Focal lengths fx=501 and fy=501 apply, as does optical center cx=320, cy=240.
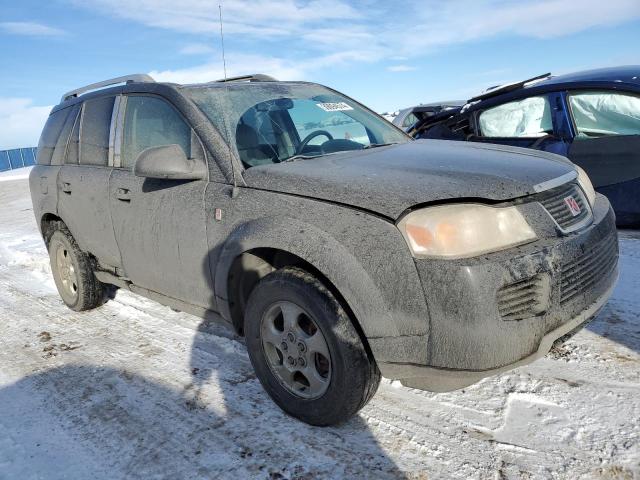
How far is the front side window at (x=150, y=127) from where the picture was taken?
9.93 feet

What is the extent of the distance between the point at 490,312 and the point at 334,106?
2074 millimetres

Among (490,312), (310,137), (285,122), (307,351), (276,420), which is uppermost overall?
(285,122)

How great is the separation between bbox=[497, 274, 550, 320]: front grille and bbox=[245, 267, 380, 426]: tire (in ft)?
2.04

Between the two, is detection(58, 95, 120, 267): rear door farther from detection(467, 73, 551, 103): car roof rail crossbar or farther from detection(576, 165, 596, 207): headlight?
detection(467, 73, 551, 103): car roof rail crossbar

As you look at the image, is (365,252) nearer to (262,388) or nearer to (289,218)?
(289,218)

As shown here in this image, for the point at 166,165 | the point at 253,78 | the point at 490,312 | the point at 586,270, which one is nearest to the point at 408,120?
the point at 253,78

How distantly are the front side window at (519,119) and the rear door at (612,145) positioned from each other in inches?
11.4

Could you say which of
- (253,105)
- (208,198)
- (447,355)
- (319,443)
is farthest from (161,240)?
(447,355)

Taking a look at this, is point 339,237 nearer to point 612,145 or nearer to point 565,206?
point 565,206

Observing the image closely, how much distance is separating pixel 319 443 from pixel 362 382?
40cm

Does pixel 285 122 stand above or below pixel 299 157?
above

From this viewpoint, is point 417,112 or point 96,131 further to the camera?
point 417,112

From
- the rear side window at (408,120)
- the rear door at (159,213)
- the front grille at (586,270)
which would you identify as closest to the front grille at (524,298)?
the front grille at (586,270)

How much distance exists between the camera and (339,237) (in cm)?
214
